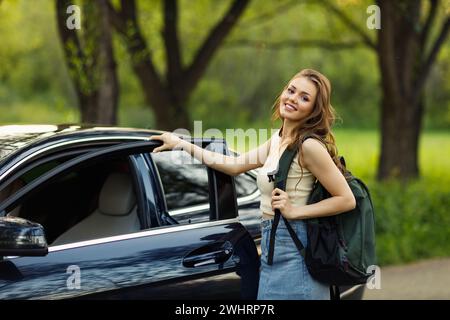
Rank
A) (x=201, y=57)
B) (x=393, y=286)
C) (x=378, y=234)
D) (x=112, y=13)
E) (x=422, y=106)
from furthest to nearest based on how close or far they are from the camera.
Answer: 1. (x=422, y=106)
2. (x=201, y=57)
3. (x=112, y=13)
4. (x=378, y=234)
5. (x=393, y=286)

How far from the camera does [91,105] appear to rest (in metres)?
8.76

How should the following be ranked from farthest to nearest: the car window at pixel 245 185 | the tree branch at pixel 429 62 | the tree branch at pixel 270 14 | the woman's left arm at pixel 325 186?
1. the tree branch at pixel 270 14
2. the tree branch at pixel 429 62
3. the car window at pixel 245 185
4. the woman's left arm at pixel 325 186

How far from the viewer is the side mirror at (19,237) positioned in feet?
11.2

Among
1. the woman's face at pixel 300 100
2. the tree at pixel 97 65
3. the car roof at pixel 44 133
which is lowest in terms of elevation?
the car roof at pixel 44 133

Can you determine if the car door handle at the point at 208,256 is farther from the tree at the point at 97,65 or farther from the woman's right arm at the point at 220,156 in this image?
the tree at the point at 97,65

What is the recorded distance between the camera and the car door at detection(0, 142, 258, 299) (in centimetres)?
367

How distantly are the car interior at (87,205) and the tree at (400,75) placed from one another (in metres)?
7.69

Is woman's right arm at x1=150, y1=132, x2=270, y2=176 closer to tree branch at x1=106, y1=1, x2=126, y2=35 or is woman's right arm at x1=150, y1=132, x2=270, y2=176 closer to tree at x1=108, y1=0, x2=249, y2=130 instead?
tree branch at x1=106, y1=1, x2=126, y2=35

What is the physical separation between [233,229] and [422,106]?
41.7ft

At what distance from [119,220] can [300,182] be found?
116 cm

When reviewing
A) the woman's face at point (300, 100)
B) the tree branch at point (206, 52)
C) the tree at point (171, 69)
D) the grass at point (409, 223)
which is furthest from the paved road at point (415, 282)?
the tree branch at point (206, 52)

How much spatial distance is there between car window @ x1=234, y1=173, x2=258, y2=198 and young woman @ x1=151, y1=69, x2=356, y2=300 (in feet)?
2.84
